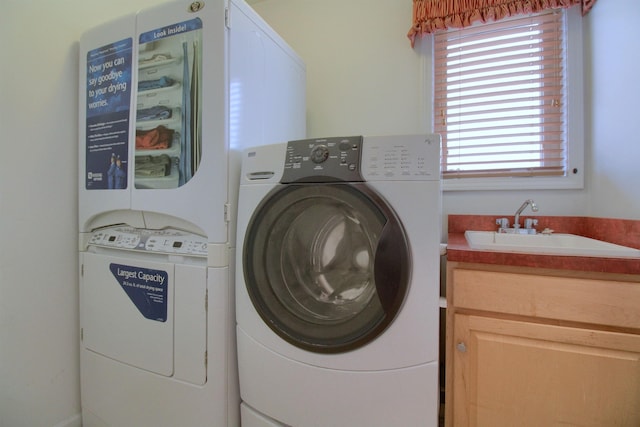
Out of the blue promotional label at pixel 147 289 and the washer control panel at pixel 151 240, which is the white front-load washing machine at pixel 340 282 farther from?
the blue promotional label at pixel 147 289

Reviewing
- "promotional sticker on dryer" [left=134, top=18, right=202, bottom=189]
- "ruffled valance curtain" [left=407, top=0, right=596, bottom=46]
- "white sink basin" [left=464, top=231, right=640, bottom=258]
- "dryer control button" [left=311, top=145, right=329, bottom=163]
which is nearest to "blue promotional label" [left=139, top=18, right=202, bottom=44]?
"promotional sticker on dryer" [left=134, top=18, right=202, bottom=189]

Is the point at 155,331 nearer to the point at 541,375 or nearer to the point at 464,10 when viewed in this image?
the point at 541,375

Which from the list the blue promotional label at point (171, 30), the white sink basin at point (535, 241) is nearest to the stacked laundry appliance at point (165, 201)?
the blue promotional label at point (171, 30)

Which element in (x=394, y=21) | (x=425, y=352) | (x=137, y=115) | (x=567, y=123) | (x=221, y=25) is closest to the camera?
(x=425, y=352)

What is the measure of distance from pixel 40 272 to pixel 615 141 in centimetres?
262

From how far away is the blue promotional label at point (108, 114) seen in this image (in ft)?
3.86

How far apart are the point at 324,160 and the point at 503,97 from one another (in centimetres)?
129

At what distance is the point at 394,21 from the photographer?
1.73m

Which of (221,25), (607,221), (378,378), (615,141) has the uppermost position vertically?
(221,25)

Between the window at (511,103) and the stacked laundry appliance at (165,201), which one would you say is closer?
the stacked laundry appliance at (165,201)

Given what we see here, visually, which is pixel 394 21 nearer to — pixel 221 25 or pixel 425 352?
pixel 221 25

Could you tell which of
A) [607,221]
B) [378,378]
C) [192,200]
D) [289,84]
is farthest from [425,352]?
[289,84]

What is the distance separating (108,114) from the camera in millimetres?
1220

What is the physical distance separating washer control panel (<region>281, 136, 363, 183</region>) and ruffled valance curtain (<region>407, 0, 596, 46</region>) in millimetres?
1159
